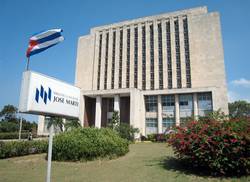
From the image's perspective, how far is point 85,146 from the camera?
1166 centimetres

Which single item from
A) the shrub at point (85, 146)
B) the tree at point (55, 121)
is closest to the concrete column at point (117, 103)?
the tree at point (55, 121)

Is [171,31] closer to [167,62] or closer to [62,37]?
[167,62]

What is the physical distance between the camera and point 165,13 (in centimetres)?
5012

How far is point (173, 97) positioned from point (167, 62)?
1106cm

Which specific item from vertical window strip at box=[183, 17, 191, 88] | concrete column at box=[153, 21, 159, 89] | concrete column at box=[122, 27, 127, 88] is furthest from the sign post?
concrete column at box=[122, 27, 127, 88]

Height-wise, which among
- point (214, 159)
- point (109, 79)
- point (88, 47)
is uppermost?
point (88, 47)

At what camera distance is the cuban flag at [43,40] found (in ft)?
19.0

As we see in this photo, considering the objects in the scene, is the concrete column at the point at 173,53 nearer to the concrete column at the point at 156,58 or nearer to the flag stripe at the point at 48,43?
the concrete column at the point at 156,58

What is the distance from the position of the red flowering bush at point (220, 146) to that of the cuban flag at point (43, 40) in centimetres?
616

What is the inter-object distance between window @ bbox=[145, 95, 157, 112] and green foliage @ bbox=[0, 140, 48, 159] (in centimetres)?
2614

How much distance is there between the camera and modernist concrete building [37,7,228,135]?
1494 inches

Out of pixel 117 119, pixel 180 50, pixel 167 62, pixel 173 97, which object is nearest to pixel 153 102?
pixel 173 97

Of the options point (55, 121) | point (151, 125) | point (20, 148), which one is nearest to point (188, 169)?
point (20, 148)

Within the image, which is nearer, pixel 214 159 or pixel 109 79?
pixel 214 159
